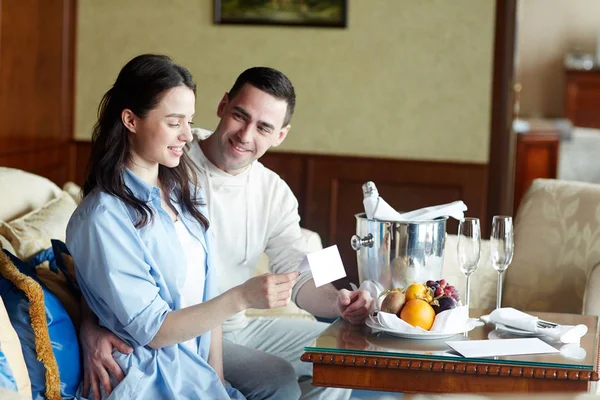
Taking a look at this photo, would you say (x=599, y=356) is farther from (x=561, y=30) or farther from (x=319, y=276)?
(x=561, y=30)

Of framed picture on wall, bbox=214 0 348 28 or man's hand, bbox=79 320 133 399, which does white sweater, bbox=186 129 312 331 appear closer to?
man's hand, bbox=79 320 133 399

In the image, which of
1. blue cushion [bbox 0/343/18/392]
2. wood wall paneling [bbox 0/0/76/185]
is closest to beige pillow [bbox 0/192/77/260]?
blue cushion [bbox 0/343/18/392]

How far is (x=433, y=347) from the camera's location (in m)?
1.99

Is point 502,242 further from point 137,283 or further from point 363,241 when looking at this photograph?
point 137,283

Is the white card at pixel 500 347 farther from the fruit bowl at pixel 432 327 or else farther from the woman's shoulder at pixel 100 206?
the woman's shoulder at pixel 100 206

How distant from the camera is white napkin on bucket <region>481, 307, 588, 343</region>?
80.8 inches

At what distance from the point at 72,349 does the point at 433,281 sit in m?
0.84

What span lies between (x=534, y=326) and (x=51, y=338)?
42.6 inches

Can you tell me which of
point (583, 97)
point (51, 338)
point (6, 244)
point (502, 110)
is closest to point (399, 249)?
point (51, 338)

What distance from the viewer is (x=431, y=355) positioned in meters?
1.91

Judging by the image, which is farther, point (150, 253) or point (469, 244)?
point (469, 244)

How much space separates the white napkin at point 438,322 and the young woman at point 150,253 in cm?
22

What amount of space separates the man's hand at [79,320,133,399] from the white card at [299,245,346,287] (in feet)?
1.48

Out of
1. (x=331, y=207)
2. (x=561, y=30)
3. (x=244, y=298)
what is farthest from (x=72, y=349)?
(x=561, y=30)
